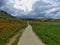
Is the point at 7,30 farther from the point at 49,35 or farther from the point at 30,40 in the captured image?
the point at 30,40

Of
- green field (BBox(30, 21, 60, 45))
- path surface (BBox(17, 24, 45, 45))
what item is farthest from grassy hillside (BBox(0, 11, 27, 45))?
green field (BBox(30, 21, 60, 45))

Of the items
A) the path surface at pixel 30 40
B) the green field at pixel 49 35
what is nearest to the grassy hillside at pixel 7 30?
the path surface at pixel 30 40

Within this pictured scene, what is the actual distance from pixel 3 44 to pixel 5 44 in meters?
0.25

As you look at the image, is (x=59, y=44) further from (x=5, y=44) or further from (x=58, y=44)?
(x=5, y=44)

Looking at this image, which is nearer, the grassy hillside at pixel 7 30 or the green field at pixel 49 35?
the green field at pixel 49 35

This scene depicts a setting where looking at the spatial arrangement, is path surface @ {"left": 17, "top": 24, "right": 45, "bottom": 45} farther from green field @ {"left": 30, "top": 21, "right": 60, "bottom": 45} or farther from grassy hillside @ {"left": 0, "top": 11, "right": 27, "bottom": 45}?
grassy hillside @ {"left": 0, "top": 11, "right": 27, "bottom": 45}

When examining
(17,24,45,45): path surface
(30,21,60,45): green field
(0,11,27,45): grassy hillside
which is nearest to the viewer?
(17,24,45,45): path surface

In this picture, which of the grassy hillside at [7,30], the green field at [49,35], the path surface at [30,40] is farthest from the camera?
the grassy hillside at [7,30]

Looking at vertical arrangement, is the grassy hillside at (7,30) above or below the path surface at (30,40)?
below

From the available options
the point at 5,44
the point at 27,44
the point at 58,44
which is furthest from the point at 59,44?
the point at 5,44

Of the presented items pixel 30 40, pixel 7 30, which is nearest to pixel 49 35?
pixel 30 40

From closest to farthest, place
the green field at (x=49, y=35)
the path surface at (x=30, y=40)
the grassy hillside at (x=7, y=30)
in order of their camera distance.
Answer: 1. the path surface at (x=30, y=40)
2. the green field at (x=49, y=35)
3. the grassy hillside at (x=7, y=30)

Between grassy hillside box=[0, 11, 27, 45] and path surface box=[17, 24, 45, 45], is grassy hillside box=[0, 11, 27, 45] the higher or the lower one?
the lower one

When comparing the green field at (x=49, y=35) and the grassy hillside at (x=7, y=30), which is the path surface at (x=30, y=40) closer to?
the green field at (x=49, y=35)
